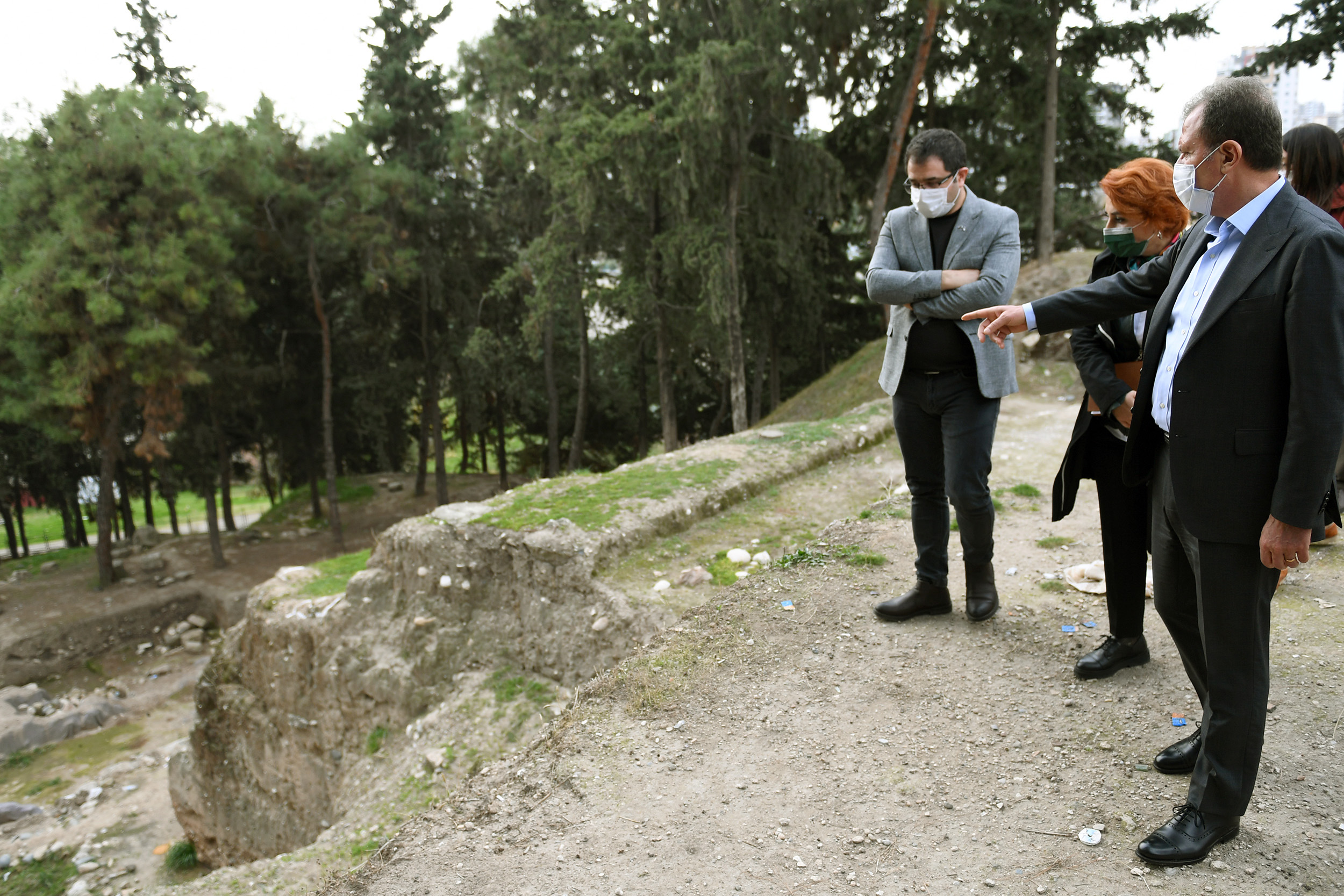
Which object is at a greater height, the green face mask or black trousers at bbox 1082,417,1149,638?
the green face mask

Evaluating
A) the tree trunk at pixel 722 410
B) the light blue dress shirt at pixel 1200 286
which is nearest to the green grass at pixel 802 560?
the light blue dress shirt at pixel 1200 286

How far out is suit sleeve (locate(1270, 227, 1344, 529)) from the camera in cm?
181

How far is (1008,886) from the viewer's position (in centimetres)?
218

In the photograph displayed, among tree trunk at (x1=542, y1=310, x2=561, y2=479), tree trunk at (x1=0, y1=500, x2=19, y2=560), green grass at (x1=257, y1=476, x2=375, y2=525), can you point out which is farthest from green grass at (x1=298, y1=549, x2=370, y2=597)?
tree trunk at (x1=0, y1=500, x2=19, y2=560)

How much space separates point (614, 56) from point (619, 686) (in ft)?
50.8

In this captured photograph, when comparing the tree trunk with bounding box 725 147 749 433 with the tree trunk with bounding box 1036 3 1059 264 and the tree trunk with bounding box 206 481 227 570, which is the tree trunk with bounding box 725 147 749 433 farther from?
the tree trunk with bounding box 206 481 227 570

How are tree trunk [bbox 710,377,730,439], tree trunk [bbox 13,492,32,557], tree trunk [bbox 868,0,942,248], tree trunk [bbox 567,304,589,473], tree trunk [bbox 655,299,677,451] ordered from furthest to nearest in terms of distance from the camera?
tree trunk [bbox 710,377,730,439]
tree trunk [bbox 13,492,32,557]
tree trunk [bbox 567,304,589,473]
tree trunk [bbox 655,299,677,451]
tree trunk [bbox 868,0,942,248]

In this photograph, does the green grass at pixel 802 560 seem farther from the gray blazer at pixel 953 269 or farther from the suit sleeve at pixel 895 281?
the suit sleeve at pixel 895 281

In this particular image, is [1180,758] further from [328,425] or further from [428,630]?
[328,425]

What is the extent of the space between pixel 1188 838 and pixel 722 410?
74.2 feet

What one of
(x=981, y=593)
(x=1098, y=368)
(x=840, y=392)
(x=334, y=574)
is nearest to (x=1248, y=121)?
(x=1098, y=368)

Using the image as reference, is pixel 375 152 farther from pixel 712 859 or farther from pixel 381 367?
pixel 712 859

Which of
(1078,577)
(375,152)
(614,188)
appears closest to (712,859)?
(1078,577)

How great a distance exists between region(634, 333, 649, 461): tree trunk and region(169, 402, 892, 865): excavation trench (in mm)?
17620
